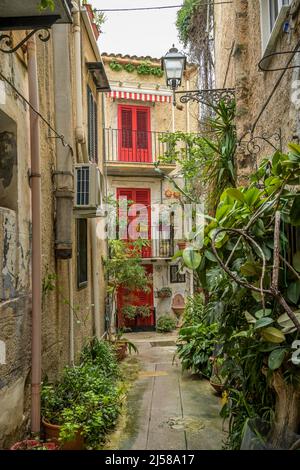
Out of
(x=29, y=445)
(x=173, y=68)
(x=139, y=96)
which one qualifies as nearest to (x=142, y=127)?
(x=139, y=96)

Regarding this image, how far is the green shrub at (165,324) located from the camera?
558 inches

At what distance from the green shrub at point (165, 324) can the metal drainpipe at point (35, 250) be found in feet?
35.2

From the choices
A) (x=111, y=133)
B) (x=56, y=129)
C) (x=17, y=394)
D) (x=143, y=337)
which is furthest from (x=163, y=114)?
(x=17, y=394)

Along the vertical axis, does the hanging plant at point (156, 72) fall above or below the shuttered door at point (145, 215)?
above

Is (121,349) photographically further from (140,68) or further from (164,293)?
(140,68)

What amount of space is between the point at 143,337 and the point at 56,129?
939 cm

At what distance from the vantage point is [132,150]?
1486 cm

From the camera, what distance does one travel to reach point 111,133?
14.5 m

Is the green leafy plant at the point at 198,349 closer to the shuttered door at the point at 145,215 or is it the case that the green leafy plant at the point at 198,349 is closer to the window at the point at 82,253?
the window at the point at 82,253

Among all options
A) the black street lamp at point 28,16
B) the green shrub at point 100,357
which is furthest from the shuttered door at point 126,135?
the black street lamp at point 28,16

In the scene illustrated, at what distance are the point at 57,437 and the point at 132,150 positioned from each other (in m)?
12.2

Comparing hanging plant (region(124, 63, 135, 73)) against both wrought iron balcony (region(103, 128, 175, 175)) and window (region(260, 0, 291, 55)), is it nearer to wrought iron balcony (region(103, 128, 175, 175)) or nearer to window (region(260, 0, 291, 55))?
wrought iron balcony (region(103, 128, 175, 175))

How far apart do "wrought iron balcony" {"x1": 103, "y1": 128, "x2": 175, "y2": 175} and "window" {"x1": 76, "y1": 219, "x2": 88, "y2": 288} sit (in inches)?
305

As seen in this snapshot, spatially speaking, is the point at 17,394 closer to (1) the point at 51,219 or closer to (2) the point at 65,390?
(2) the point at 65,390
